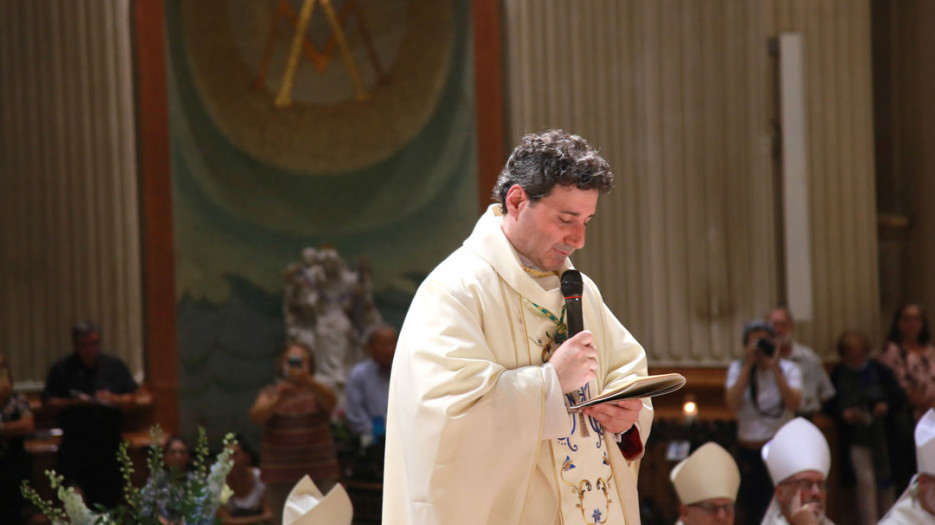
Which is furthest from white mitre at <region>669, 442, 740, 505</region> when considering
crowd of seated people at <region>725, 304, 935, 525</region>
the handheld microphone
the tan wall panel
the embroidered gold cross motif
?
the embroidered gold cross motif

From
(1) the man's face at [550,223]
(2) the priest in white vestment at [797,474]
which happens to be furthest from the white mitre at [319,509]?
(2) the priest in white vestment at [797,474]

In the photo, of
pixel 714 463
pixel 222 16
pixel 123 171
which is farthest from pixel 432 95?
pixel 714 463

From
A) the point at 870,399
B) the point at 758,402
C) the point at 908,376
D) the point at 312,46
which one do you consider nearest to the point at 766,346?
the point at 758,402

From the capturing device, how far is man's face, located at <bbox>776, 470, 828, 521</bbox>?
159 inches

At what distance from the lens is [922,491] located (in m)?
4.01

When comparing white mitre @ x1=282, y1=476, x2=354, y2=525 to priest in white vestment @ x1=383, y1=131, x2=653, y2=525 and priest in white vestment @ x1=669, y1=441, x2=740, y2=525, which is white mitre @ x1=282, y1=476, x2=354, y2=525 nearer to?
priest in white vestment @ x1=383, y1=131, x2=653, y2=525

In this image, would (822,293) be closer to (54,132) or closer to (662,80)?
(662,80)

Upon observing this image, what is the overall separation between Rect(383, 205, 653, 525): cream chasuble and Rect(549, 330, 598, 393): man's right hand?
29 mm

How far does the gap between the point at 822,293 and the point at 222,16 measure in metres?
4.71

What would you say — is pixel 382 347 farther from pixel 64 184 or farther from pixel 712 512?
pixel 712 512

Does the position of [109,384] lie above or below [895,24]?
below

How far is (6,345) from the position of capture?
23.5ft

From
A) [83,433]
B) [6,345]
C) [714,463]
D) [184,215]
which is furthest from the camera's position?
[184,215]

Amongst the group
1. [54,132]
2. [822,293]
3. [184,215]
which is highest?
[54,132]
